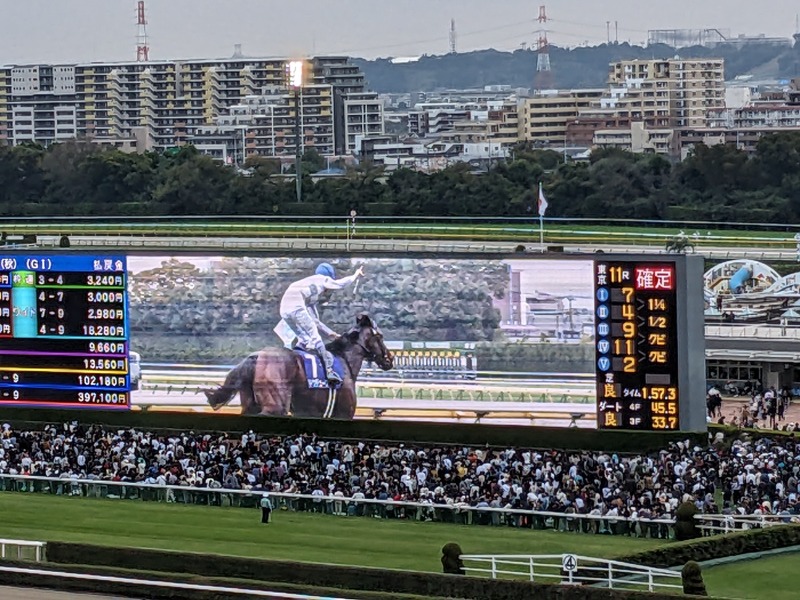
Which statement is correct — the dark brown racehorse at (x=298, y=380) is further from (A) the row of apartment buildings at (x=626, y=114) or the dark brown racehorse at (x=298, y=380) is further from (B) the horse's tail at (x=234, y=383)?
(A) the row of apartment buildings at (x=626, y=114)

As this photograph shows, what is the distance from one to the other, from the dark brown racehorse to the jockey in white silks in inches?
6.7

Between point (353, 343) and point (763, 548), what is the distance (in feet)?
30.5

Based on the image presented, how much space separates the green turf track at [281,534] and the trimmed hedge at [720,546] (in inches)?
37.8

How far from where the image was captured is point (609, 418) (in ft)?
85.0

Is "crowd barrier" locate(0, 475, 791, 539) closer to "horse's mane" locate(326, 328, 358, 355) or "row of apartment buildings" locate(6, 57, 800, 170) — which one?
"horse's mane" locate(326, 328, 358, 355)

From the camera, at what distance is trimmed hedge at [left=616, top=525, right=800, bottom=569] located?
1839 centimetres

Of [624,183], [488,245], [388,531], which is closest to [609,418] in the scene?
[388,531]

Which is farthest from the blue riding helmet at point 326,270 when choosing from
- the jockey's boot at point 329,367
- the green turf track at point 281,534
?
the green turf track at point 281,534

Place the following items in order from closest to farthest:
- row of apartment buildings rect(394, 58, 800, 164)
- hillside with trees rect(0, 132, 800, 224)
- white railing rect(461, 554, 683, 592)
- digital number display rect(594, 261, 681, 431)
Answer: white railing rect(461, 554, 683, 592), digital number display rect(594, 261, 681, 431), hillside with trees rect(0, 132, 800, 224), row of apartment buildings rect(394, 58, 800, 164)

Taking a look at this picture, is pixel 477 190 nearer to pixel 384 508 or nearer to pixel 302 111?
pixel 384 508

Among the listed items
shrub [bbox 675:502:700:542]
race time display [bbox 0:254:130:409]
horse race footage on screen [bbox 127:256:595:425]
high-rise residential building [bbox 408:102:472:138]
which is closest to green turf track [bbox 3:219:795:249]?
race time display [bbox 0:254:130:409]

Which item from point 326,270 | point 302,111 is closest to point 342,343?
point 326,270

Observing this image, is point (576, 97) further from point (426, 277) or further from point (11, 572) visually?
point (11, 572)

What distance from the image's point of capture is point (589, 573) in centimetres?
1727
